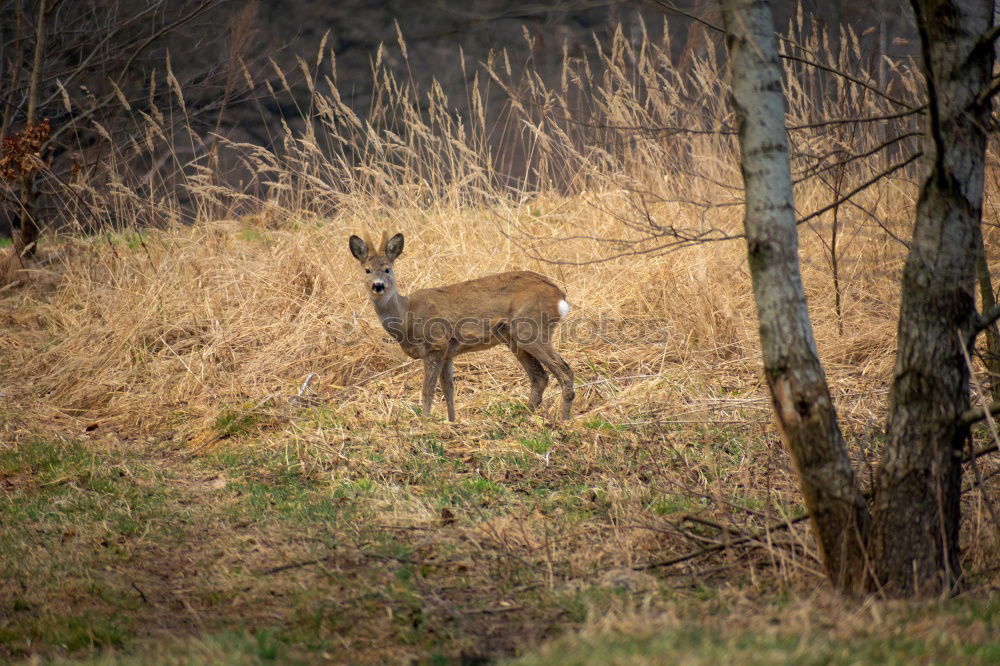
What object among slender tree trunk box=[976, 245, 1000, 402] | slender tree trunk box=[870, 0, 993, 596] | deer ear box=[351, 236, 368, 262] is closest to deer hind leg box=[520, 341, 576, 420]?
deer ear box=[351, 236, 368, 262]

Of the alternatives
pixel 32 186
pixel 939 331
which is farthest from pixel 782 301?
pixel 32 186

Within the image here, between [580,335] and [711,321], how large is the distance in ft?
3.38

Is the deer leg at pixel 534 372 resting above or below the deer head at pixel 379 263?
below

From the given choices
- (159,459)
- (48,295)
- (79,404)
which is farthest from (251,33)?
(159,459)

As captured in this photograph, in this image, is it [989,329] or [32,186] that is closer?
[989,329]

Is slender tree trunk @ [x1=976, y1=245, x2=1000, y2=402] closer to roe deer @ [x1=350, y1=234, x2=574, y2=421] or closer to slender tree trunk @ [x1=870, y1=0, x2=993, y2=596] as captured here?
slender tree trunk @ [x1=870, y1=0, x2=993, y2=596]

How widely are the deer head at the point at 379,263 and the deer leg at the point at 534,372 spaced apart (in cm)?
100

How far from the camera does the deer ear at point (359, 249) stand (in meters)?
7.33

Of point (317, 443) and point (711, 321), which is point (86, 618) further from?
point (711, 321)

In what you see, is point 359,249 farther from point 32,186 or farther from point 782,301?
point 782,301

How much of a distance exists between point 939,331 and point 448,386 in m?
4.00

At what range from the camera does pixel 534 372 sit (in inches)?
281

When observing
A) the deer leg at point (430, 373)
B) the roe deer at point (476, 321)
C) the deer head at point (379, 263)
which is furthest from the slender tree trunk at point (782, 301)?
the deer head at point (379, 263)

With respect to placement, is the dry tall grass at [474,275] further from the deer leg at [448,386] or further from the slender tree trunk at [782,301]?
the slender tree trunk at [782,301]
